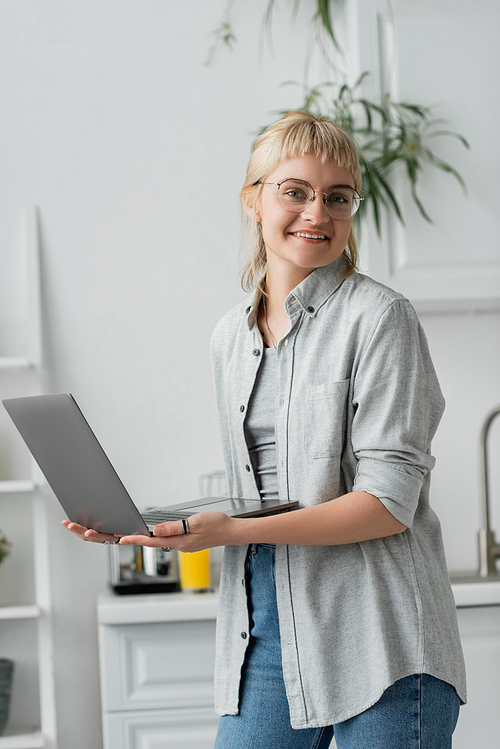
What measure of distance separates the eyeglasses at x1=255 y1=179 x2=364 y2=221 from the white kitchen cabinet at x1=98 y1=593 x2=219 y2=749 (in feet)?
3.19

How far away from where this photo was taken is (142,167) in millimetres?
1993

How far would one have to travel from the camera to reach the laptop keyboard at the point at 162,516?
2.89 feet

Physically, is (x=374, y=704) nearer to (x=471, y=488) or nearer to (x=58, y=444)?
(x=58, y=444)

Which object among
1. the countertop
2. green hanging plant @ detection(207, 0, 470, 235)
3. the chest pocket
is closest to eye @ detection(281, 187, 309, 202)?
the chest pocket

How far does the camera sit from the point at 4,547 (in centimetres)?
188

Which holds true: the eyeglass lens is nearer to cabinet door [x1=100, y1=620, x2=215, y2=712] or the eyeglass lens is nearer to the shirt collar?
the shirt collar

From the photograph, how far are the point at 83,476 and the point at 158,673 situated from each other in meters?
0.90

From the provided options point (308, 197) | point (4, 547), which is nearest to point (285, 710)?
point (308, 197)

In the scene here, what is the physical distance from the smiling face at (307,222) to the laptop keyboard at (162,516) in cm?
37

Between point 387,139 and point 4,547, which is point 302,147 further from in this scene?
point 4,547

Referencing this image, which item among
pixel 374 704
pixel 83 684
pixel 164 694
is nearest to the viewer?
pixel 374 704

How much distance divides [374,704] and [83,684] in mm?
1307

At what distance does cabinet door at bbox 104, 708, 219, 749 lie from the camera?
1.59m

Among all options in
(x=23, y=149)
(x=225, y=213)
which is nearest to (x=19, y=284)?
(x=23, y=149)
